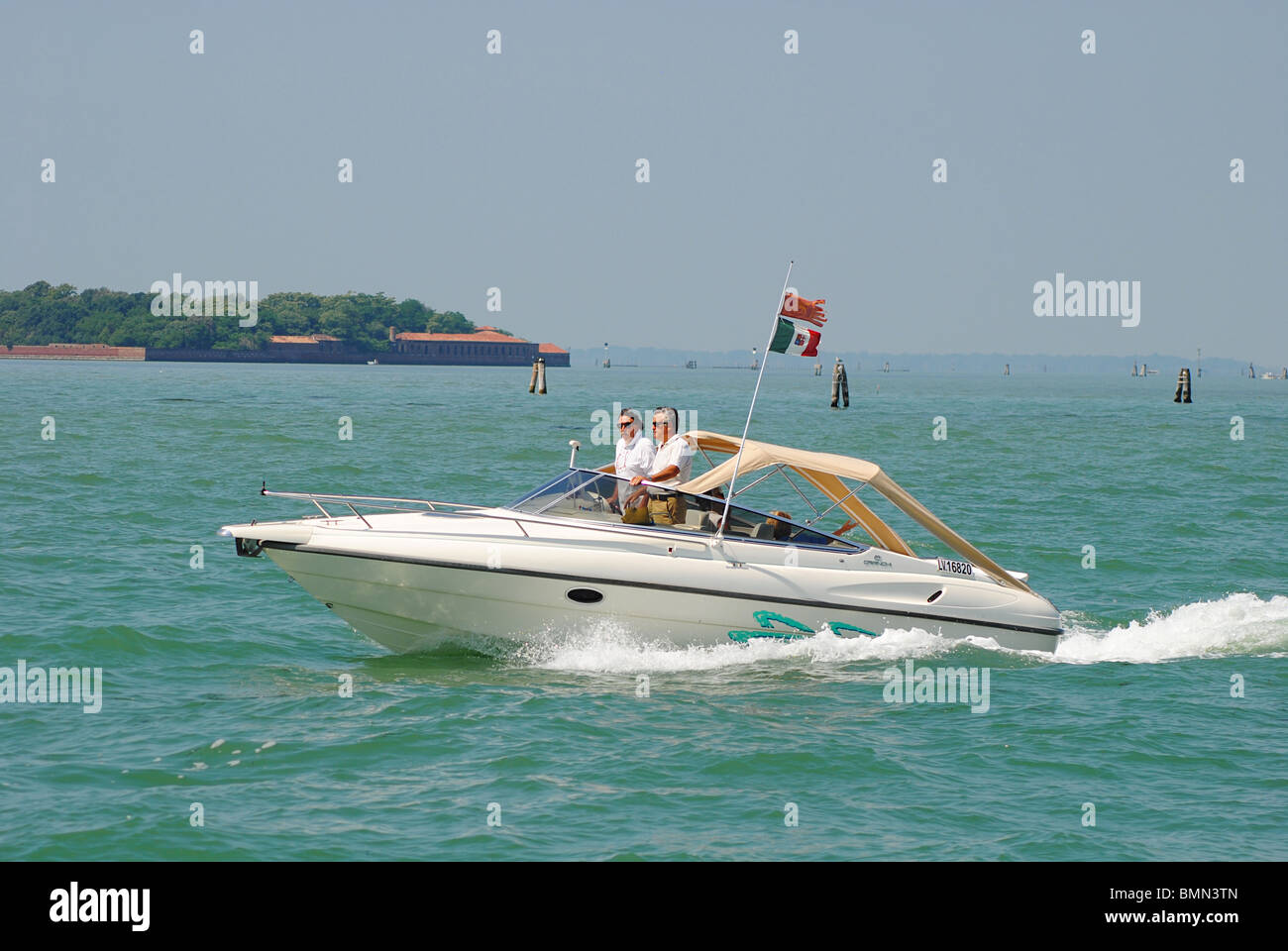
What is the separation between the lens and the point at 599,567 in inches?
494

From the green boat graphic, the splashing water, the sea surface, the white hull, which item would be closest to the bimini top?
the white hull

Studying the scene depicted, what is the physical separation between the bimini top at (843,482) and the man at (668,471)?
17 centimetres

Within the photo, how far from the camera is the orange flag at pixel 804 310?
1323 cm

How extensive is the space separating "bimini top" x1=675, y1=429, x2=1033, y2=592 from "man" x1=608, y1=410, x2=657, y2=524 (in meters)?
0.44

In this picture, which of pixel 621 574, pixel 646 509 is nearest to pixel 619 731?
pixel 621 574

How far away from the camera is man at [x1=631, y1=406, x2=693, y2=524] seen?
13.2 meters

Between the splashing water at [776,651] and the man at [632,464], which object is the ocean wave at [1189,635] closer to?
the splashing water at [776,651]

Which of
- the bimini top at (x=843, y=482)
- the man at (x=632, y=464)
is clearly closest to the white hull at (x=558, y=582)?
the man at (x=632, y=464)

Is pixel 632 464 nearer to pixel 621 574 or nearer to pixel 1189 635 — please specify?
pixel 621 574

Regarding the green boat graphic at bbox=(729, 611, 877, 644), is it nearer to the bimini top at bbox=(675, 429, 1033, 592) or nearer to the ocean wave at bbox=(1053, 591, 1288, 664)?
the bimini top at bbox=(675, 429, 1033, 592)
